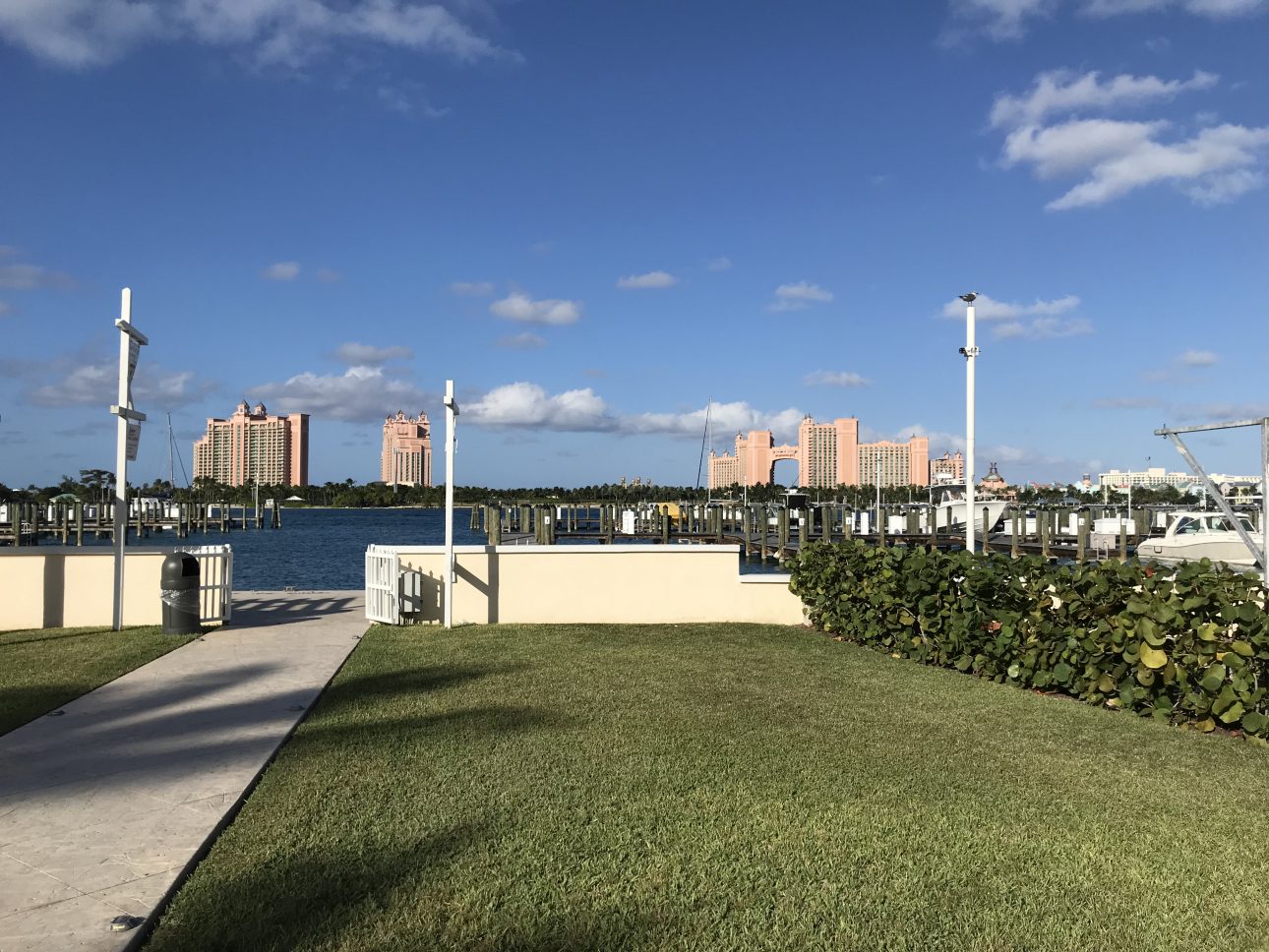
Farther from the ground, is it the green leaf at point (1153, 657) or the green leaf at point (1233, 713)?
the green leaf at point (1153, 657)

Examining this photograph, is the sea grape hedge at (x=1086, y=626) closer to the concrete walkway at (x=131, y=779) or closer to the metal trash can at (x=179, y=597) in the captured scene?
the concrete walkway at (x=131, y=779)

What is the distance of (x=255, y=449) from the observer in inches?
6033

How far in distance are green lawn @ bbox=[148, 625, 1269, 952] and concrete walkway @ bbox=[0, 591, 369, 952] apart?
0.73 feet

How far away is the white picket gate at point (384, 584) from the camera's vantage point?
10922mm

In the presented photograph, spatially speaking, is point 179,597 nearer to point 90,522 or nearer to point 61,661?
point 61,661

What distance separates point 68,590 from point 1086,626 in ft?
35.9

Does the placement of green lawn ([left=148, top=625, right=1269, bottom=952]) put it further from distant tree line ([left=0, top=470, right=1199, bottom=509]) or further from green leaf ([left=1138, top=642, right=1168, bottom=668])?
distant tree line ([left=0, top=470, right=1199, bottom=509])

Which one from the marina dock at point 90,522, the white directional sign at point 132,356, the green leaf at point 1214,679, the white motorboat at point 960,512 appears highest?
the white directional sign at point 132,356

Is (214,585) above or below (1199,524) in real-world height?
below

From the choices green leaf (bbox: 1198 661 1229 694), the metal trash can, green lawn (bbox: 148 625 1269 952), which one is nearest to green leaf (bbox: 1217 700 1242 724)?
green leaf (bbox: 1198 661 1229 694)

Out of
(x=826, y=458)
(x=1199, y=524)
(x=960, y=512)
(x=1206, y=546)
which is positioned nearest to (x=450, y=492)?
(x=1206, y=546)

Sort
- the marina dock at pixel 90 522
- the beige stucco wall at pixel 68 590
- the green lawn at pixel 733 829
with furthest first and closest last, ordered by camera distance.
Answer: the marina dock at pixel 90 522 → the beige stucco wall at pixel 68 590 → the green lawn at pixel 733 829

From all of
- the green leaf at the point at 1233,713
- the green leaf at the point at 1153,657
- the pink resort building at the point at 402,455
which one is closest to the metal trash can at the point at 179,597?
the green leaf at the point at 1153,657

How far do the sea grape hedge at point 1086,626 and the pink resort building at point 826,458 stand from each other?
109 meters
